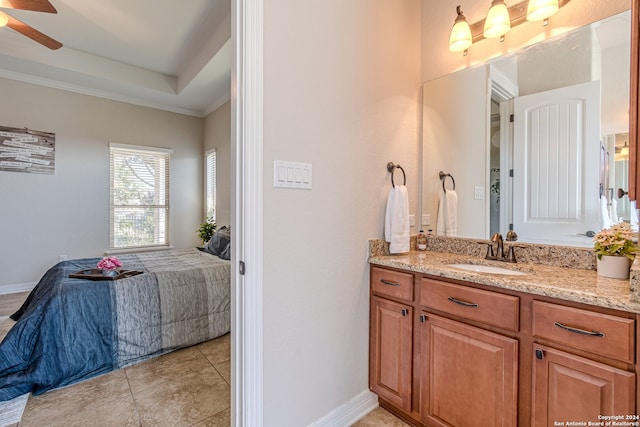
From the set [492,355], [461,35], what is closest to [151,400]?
[492,355]

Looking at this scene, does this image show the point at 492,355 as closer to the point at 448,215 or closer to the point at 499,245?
the point at 499,245

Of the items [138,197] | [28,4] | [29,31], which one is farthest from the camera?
[138,197]

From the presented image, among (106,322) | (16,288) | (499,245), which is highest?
(499,245)

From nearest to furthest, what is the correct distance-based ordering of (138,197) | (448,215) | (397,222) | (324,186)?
1. (324,186)
2. (397,222)
3. (448,215)
4. (138,197)

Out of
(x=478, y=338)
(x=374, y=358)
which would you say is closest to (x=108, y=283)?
(x=374, y=358)

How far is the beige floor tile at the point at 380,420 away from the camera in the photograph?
1573 mm

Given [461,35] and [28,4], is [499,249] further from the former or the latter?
[28,4]

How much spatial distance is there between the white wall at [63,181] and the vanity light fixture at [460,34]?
463 centimetres

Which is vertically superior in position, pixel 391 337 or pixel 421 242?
pixel 421 242

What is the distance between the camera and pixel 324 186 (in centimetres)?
148

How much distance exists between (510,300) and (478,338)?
0.23m

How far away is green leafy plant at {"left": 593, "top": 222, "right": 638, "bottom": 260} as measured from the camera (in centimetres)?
118

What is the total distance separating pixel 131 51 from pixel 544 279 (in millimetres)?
4639

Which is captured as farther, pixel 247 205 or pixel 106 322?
pixel 106 322
